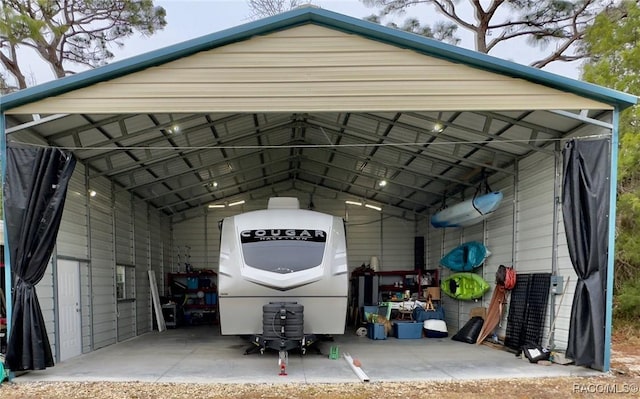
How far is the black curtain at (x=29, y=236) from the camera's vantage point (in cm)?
590

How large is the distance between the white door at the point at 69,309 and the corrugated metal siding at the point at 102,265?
19.5 inches

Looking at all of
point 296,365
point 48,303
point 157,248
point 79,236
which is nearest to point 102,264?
point 79,236

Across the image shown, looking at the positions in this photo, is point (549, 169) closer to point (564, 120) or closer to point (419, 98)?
point (564, 120)

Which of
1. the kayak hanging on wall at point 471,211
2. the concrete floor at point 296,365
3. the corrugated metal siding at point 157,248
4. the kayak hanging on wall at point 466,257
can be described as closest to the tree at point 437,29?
the kayak hanging on wall at point 471,211

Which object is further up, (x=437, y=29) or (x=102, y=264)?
(x=437, y=29)

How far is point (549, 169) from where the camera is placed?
7715mm

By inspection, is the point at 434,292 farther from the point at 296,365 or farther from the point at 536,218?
the point at 296,365

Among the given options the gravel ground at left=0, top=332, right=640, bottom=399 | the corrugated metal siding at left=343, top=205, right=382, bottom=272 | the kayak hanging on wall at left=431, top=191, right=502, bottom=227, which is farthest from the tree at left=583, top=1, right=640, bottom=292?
the corrugated metal siding at left=343, top=205, right=382, bottom=272

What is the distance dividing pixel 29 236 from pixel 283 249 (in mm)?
3406

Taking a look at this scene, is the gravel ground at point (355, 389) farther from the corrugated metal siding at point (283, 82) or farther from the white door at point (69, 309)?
the corrugated metal siding at point (283, 82)

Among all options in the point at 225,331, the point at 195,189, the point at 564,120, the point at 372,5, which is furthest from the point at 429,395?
the point at 372,5

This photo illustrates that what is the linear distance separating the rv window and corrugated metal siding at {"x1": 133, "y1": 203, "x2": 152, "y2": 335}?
4.69 metres

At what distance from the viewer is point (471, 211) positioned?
9.32 meters

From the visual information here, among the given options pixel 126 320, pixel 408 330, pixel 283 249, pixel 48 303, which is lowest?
pixel 408 330
